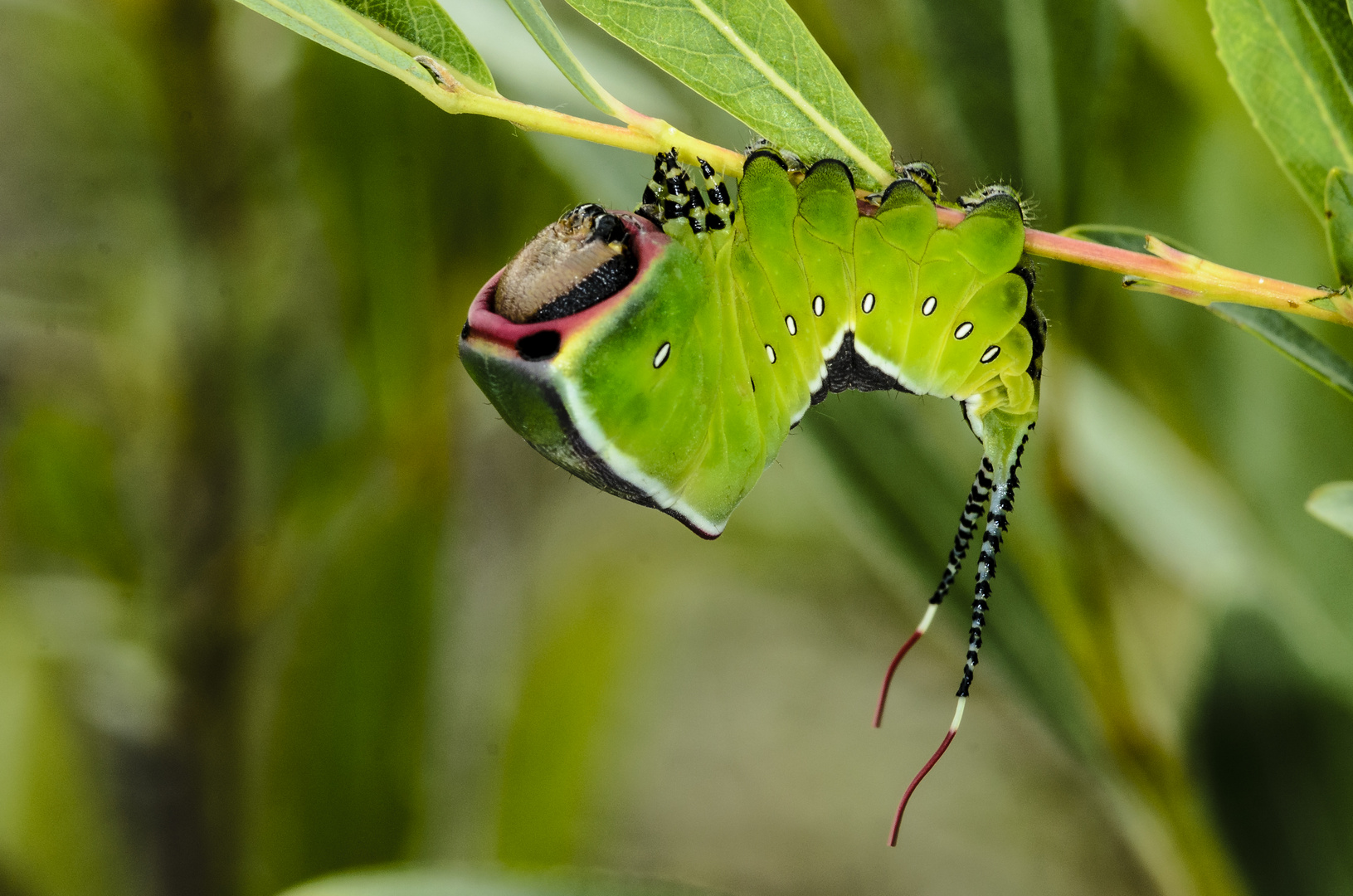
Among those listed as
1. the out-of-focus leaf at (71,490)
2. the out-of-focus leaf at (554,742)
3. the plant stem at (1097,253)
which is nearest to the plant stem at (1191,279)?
the plant stem at (1097,253)

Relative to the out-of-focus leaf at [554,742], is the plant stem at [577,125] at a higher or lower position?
higher

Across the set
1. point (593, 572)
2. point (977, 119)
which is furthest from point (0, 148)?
point (977, 119)

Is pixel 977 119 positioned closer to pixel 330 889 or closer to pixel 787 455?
pixel 330 889

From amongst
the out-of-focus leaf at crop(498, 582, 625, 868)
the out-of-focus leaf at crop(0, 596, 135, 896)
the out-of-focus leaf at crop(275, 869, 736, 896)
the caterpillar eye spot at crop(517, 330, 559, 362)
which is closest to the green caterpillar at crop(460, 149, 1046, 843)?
the caterpillar eye spot at crop(517, 330, 559, 362)

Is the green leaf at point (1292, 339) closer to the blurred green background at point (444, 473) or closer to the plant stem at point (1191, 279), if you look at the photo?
the plant stem at point (1191, 279)

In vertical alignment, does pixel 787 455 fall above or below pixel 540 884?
above

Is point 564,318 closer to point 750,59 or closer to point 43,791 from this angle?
point 750,59
